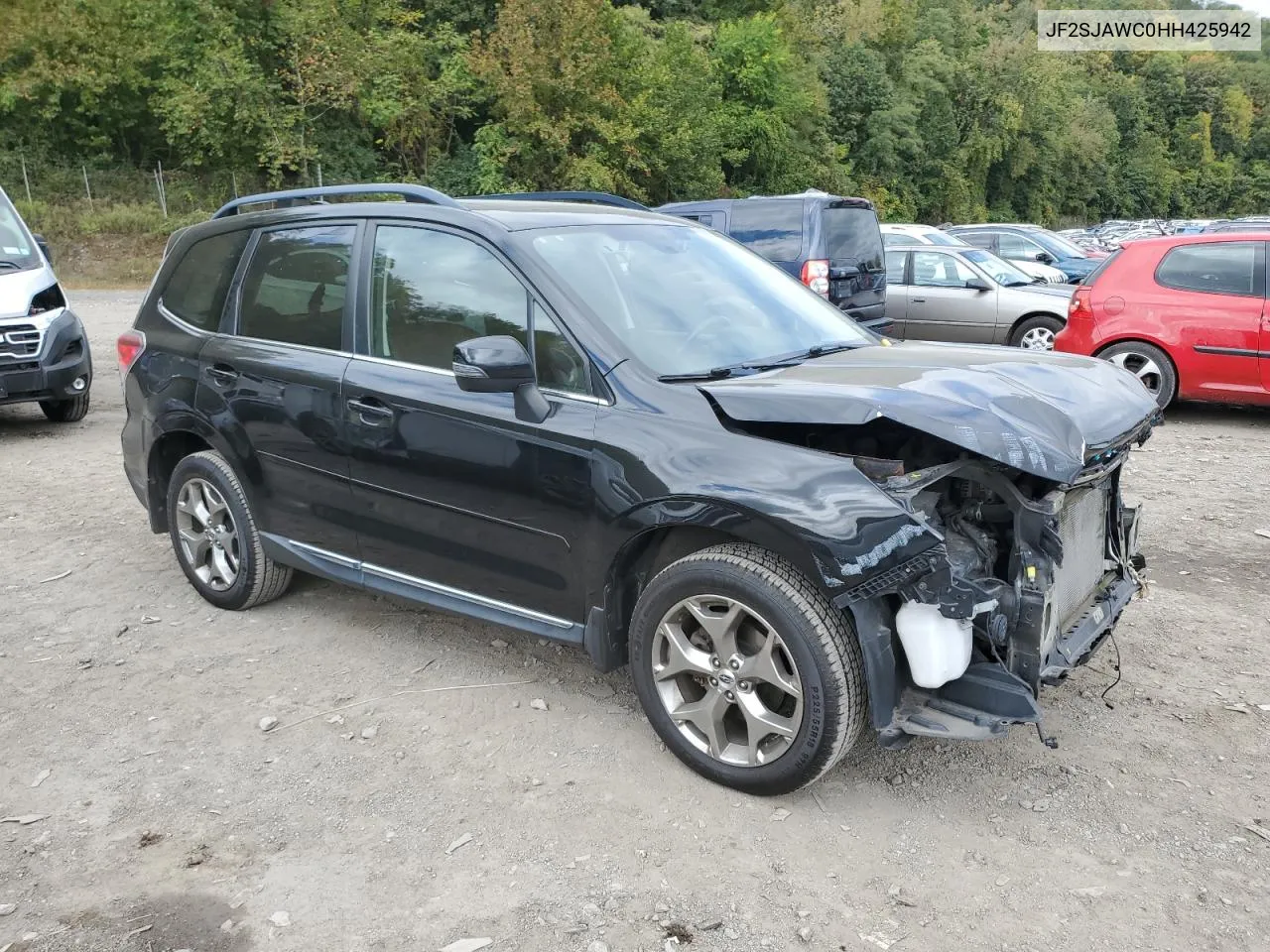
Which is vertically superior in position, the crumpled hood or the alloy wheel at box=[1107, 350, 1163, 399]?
the crumpled hood

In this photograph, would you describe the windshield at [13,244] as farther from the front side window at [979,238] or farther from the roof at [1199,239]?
the front side window at [979,238]

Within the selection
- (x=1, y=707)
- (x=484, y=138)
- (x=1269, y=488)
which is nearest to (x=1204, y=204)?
(x=484, y=138)

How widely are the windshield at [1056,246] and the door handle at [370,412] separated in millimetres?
18281

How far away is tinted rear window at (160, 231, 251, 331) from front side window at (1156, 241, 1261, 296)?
304 inches

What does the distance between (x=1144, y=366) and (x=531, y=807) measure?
776 cm

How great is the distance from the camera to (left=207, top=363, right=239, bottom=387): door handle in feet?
15.2

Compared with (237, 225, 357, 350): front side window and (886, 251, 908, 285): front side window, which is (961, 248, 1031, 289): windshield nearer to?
(886, 251, 908, 285): front side window

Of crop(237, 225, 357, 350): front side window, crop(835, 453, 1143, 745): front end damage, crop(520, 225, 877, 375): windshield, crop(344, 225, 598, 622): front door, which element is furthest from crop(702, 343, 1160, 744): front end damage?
crop(237, 225, 357, 350): front side window

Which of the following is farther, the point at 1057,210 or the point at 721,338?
the point at 1057,210

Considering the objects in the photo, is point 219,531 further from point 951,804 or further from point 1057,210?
point 1057,210

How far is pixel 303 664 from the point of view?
14.6ft

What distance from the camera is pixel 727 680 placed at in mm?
3307

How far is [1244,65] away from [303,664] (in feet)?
446

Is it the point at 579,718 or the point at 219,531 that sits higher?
the point at 219,531
